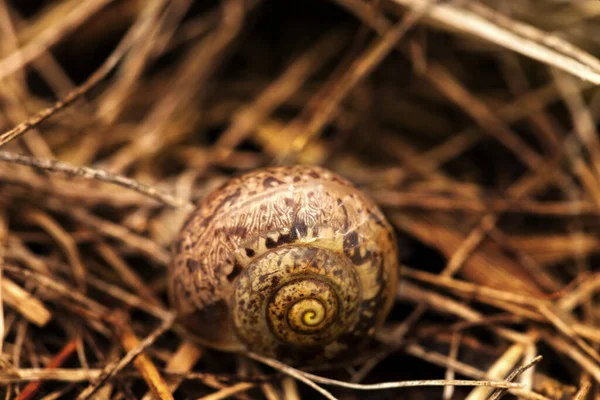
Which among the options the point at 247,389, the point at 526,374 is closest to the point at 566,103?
the point at 526,374

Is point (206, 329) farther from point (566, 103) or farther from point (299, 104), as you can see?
point (566, 103)

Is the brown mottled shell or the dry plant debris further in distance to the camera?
the dry plant debris

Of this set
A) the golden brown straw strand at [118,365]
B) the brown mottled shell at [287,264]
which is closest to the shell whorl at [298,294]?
the brown mottled shell at [287,264]

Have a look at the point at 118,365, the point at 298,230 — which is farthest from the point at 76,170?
the point at 298,230

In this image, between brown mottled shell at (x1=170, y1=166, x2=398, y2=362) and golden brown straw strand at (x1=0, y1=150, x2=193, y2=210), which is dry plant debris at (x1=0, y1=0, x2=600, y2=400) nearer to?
golden brown straw strand at (x1=0, y1=150, x2=193, y2=210)

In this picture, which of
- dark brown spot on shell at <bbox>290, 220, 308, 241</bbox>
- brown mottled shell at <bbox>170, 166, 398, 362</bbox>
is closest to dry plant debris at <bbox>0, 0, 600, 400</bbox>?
brown mottled shell at <bbox>170, 166, 398, 362</bbox>

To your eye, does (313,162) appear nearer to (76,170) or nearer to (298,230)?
(298,230)

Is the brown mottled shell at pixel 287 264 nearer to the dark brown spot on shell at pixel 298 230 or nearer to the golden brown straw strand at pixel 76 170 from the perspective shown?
the dark brown spot on shell at pixel 298 230
